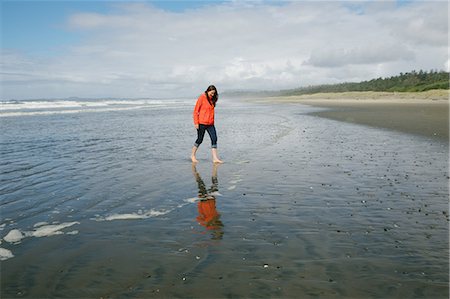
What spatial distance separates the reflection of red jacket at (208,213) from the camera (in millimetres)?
5430

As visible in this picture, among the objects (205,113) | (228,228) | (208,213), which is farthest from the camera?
(205,113)

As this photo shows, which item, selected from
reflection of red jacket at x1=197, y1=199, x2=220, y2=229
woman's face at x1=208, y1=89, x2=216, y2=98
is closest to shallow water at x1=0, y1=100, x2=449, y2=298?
reflection of red jacket at x1=197, y1=199, x2=220, y2=229

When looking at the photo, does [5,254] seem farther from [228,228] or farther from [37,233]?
[228,228]

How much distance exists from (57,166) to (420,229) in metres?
9.40

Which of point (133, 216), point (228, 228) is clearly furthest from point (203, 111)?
point (228, 228)

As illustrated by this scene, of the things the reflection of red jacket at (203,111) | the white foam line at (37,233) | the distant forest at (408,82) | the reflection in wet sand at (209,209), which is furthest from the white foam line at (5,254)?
the distant forest at (408,82)

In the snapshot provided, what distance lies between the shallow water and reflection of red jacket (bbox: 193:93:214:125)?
1786 mm

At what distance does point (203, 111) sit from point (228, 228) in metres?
6.76

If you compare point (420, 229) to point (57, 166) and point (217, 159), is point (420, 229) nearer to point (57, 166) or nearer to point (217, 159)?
point (217, 159)

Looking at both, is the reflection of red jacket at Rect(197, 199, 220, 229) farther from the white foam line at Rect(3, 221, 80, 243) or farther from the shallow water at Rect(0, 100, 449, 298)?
the white foam line at Rect(3, 221, 80, 243)

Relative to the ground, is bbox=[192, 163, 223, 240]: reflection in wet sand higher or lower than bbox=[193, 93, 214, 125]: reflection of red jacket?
lower

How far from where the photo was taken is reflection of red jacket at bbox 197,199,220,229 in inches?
214

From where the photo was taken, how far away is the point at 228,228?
5.20m

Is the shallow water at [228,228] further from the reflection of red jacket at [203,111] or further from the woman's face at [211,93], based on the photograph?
the woman's face at [211,93]
